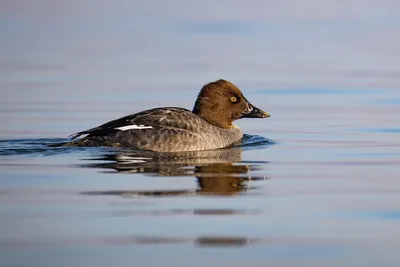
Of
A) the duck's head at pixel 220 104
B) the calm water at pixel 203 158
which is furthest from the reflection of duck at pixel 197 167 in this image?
the duck's head at pixel 220 104

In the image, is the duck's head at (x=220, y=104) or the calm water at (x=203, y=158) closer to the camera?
the calm water at (x=203, y=158)

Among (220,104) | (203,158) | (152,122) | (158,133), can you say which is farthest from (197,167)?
(220,104)

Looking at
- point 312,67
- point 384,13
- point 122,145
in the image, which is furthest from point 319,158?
point 384,13

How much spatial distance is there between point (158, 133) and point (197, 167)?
1693 millimetres

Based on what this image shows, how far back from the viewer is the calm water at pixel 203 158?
28.7 feet

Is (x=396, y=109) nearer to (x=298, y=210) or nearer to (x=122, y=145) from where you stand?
(x=122, y=145)

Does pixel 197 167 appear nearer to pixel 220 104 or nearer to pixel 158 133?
pixel 158 133

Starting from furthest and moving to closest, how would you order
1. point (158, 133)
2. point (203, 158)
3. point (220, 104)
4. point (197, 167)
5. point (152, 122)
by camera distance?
1. point (220, 104)
2. point (152, 122)
3. point (158, 133)
4. point (203, 158)
5. point (197, 167)

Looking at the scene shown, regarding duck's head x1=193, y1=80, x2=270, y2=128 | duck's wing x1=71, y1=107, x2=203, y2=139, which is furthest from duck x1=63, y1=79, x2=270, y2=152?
duck's head x1=193, y1=80, x2=270, y2=128

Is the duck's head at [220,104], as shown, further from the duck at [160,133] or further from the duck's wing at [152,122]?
the duck's wing at [152,122]

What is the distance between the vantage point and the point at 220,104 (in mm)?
15547

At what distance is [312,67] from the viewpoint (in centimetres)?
2342

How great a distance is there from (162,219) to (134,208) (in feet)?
1.62

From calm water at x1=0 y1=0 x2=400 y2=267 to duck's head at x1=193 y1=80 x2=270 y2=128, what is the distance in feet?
1.58
